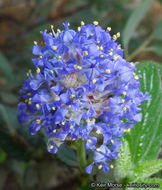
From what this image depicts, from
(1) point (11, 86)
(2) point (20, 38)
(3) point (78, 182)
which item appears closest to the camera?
(3) point (78, 182)

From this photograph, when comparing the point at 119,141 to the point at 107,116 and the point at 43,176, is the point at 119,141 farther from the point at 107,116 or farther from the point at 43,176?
the point at 43,176

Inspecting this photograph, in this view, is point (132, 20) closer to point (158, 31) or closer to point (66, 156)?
point (158, 31)

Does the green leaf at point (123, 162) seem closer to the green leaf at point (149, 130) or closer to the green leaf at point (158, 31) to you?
the green leaf at point (149, 130)

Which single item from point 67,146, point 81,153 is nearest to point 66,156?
point 67,146

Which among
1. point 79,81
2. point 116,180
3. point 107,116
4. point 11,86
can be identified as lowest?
point 116,180

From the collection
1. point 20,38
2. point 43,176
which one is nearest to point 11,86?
point 20,38

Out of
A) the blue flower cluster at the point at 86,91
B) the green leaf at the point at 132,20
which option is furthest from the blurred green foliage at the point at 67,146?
the blue flower cluster at the point at 86,91
